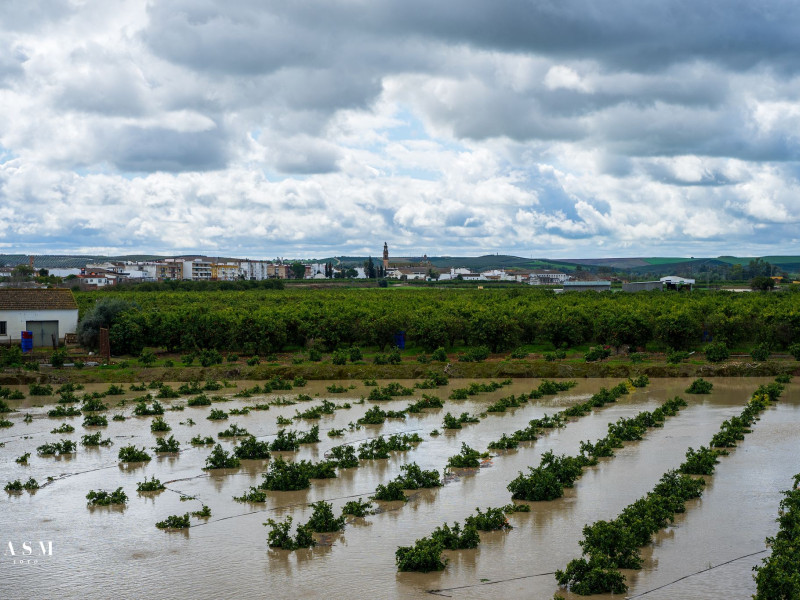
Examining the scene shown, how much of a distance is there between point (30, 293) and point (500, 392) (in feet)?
90.2

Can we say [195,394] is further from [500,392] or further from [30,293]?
[30,293]

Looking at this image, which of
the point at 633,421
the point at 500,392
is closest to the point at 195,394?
the point at 500,392

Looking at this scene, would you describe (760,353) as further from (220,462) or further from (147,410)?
(220,462)

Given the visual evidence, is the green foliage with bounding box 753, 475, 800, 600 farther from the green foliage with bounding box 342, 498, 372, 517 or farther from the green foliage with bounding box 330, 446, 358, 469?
the green foliage with bounding box 330, 446, 358, 469

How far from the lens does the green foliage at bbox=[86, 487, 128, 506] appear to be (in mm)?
15242

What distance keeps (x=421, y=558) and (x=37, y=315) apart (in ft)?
122

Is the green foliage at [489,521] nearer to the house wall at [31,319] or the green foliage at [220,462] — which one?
the green foliage at [220,462]

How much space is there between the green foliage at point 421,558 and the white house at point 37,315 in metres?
35.8

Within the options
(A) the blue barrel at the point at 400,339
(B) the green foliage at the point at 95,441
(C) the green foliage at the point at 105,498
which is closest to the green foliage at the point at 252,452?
(C) the green foliage at the point at 105,498

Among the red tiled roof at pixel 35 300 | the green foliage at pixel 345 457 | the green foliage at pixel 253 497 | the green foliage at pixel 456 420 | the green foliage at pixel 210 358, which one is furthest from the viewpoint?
the red tiled roof at pixel 35 300

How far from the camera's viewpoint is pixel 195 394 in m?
31.0

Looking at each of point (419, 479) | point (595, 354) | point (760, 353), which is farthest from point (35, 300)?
point (760, 353)

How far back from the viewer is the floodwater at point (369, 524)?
11234mm

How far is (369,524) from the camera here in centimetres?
1390
